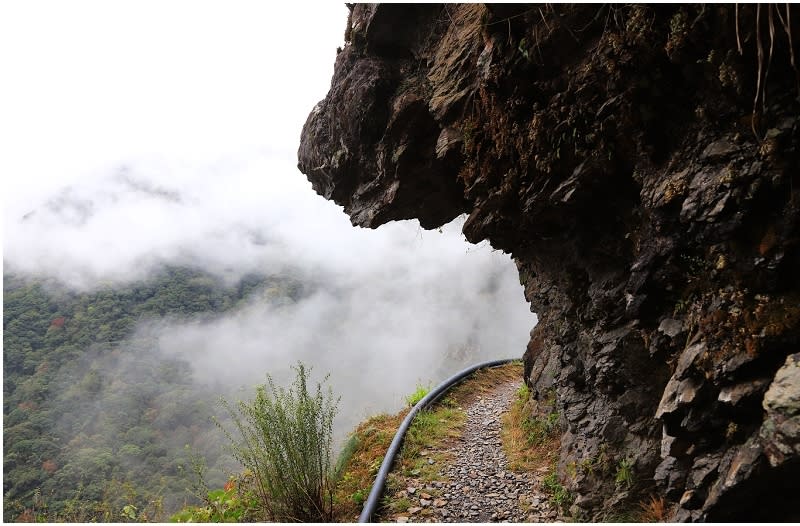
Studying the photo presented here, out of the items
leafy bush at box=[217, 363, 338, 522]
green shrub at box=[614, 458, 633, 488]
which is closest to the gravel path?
green shrub at box=[614, 458, 633, 488]

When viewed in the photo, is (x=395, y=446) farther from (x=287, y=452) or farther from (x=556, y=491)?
(x=556, y=491)

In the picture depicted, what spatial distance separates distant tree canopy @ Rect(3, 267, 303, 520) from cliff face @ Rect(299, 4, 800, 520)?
46.1 ft

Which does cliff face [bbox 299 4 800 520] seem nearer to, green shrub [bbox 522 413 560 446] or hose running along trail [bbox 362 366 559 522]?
green shrub [bbox 522 413 560 446]

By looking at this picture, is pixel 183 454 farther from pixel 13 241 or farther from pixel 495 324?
pixel 13 241

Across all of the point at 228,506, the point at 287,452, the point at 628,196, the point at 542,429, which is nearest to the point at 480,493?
the point at 542,429

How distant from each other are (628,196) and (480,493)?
3.99 m

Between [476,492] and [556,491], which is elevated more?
[476,492]

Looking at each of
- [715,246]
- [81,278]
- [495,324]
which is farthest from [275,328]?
[715,246]

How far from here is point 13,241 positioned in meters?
55.8

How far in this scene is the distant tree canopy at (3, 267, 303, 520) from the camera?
63.1ft

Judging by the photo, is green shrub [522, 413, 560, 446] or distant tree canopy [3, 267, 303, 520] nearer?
green shrub [522, 413, 560, 446]

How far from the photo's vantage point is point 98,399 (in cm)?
3206

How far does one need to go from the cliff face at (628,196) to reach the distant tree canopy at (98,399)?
14045 mm

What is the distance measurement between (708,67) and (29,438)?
33.4m
